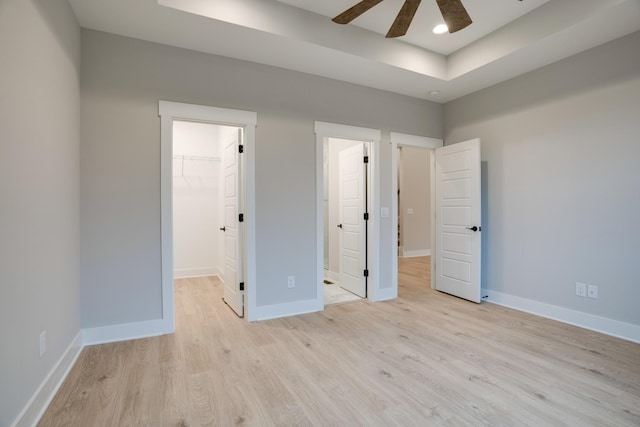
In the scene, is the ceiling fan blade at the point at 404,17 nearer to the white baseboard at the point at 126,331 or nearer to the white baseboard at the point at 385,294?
the white baseboard at the point at 385,294

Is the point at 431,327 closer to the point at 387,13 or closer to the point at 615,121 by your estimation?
the point at 615,121

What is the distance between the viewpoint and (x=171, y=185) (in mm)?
2900

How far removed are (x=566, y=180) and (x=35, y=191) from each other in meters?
4.45

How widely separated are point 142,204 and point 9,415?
1.71 m

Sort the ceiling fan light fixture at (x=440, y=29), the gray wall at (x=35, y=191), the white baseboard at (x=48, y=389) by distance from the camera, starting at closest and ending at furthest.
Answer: the gray wall at (x=35, y=191) → the white baseboard at (x=48, y=389) → the ceiling fan light fixture at (x=440, y=29)

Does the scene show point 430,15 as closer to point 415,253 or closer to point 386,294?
point 386,294

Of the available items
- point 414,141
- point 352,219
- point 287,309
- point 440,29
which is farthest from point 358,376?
point 440,29

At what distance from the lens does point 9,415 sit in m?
1.46

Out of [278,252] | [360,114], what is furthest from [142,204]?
[360,114]

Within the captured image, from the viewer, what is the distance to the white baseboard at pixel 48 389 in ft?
5.28

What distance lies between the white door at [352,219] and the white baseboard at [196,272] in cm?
225

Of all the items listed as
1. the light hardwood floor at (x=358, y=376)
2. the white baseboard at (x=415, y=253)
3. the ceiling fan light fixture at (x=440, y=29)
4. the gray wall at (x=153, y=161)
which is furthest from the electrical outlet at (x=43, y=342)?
the white baseboard at (x=415, y=253)

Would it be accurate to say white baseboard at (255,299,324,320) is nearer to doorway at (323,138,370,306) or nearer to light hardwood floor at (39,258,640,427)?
light hardwood floor at (39,258,640,427)

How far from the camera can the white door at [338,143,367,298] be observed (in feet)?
13.6
